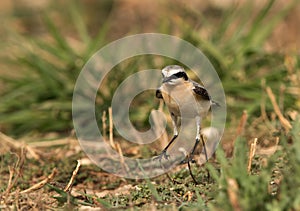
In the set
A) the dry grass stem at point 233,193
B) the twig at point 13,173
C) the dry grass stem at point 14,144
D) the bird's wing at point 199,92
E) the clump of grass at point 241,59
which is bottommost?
the dry grass stem at point 233,193

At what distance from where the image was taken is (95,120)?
4.53m

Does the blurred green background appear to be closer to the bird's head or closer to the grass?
the grass

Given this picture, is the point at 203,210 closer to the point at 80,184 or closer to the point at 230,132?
the point at 80,184

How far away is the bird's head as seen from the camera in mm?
2949

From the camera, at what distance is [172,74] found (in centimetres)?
296

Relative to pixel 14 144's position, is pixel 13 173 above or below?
below

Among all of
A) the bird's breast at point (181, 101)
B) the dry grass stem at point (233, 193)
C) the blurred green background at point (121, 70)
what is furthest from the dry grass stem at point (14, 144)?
the dry grass stem at point (233, 193)

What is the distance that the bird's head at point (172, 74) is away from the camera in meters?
2.95

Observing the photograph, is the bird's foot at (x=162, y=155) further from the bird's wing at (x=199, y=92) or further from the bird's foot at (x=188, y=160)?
the bird's wing at (x=199, y=92)

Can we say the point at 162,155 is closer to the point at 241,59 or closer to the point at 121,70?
the point at 121,70

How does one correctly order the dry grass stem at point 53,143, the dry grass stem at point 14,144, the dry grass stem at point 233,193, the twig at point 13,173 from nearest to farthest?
A: the dry grass stem at point 233,193
the twig at point 13,173
the dry grass stem at point 14,144
the dry grass stem at point 53,143

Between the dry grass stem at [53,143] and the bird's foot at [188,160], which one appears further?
the dry grass stem at [53,143]

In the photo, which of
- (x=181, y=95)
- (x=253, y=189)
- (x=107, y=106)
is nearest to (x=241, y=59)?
(x=107, y=106)

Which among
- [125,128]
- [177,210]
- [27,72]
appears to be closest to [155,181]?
[177,210]
